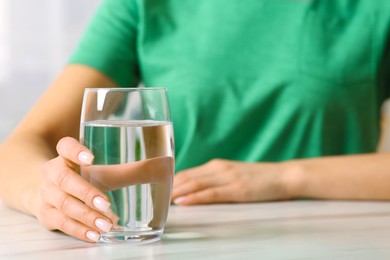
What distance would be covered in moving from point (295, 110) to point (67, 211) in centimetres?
72

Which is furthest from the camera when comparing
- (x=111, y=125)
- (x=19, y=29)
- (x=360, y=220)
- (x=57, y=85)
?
(x=19, y=29)

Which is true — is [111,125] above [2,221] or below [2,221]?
above

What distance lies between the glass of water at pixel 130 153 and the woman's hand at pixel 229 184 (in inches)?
12.4

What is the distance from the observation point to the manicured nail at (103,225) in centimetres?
78

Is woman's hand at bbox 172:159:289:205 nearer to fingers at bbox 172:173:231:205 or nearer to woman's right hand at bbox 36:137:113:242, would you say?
fingers at bbox 172:173:231:205

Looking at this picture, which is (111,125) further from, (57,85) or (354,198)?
(57,85)

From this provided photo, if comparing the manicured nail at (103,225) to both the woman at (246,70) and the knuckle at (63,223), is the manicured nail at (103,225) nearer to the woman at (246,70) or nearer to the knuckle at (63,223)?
the knuckle at (63,223)

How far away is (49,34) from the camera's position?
2648mm

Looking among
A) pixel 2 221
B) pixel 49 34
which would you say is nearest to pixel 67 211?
pixel 2 221

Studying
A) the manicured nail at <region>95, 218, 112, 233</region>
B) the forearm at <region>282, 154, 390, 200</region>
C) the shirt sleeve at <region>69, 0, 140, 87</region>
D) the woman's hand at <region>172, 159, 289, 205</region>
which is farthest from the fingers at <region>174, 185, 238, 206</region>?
the shirt sleeve at <region>69, 0, 140, 87</region>

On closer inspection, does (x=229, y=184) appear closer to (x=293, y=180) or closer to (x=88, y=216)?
(x=293, y=180)

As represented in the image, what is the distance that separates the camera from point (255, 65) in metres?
1.49

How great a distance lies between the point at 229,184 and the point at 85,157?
1.40 feet

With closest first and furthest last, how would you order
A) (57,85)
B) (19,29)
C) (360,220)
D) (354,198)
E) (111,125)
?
(111,125)
(360,220)
(354,198)
(57,85)
(19,29)
